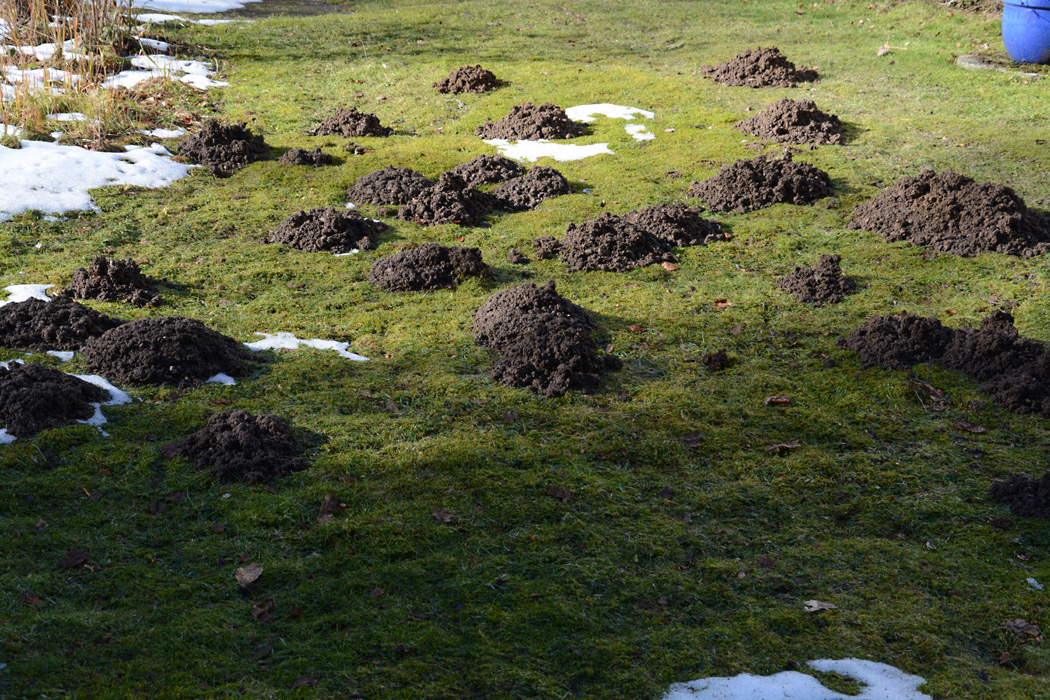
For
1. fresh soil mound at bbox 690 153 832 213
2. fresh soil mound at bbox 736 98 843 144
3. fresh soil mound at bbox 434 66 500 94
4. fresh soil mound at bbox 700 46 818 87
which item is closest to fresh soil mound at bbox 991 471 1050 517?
fresh soil mound at bbox 690 153 832 213

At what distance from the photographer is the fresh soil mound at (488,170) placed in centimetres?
967

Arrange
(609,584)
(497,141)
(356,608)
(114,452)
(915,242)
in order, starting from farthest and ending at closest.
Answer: (497,141) → (915,242) → (114,452) → (609,584) → (356,608)

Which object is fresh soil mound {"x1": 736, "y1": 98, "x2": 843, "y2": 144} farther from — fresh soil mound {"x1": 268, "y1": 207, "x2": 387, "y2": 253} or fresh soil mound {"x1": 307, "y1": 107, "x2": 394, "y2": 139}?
Result: fresh soil mound {"x1": 268, "y1": 207, "x2": 387, "y2": 253}

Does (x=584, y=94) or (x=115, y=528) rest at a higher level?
(x=584, y=94)

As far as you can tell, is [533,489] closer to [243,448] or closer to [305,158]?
[243,448]

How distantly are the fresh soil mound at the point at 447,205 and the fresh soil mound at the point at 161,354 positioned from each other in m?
3.47

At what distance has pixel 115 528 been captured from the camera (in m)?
4.09

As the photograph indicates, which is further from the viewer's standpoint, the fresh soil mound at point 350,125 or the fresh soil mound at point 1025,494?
the fresh soil mound at point 350,125

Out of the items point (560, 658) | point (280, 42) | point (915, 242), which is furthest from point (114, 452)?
A: point (280, 42)

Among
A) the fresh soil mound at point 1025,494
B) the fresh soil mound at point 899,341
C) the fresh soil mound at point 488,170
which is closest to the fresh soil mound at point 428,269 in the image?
the fresh soil mound at point 488,170

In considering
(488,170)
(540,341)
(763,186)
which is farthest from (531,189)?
(540,341)

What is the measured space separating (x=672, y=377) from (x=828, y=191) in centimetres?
434

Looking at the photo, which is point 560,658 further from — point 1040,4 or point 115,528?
point 1040,4

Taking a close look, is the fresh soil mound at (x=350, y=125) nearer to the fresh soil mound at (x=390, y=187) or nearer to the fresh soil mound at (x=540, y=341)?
the fresh soil mound at (x=390, y=187)
